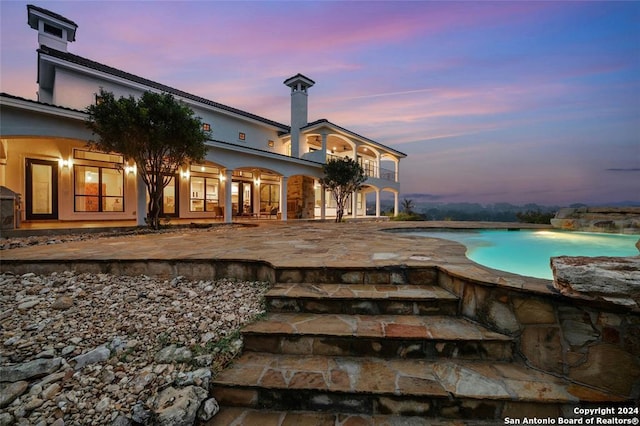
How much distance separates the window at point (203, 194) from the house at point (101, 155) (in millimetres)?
57

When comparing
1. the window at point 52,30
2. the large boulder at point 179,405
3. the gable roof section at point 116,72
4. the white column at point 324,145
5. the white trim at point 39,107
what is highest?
the window at point 52,30

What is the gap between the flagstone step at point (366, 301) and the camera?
2.43m

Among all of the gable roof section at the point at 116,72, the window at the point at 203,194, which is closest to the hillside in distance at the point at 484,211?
the gable roof section at the point at 116,72

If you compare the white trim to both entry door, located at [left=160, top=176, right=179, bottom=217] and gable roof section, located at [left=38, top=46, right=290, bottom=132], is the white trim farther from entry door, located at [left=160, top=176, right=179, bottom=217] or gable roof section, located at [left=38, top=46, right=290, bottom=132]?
entry door, located at [left=160, top=176, right=179, bottom=217]

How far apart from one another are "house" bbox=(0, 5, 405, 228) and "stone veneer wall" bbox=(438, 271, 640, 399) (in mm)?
10475

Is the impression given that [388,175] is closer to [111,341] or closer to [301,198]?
[301,198]

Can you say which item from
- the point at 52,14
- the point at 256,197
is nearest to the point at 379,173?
the point at 256,197

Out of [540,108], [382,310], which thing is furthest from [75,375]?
[540,108]

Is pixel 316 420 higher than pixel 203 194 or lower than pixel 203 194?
lower

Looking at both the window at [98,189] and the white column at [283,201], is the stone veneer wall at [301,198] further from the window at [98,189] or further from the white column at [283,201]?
the window at [98,189]

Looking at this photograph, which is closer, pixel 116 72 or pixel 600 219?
pixel 600 219

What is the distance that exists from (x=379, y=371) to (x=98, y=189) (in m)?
13.8

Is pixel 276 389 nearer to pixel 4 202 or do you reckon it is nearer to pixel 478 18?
pixel 4 202

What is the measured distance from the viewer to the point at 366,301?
2484 mm
